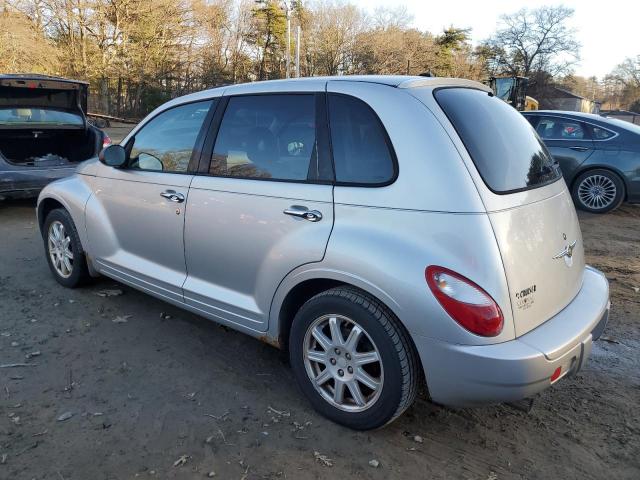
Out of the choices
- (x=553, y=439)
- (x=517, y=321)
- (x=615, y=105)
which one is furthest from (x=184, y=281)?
(x=615, y=105)

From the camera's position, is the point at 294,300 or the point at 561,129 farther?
the point at 561,129

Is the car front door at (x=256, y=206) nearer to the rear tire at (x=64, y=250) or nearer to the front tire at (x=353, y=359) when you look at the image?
the front tire at (x=353, y=359)

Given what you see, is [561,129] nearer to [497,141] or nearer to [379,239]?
[497,141]

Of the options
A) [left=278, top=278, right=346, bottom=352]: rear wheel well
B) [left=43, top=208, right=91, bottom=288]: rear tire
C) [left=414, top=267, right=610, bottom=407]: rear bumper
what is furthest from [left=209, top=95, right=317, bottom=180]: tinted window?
[left=43, top=208, right=91, bottom=288]: rear tire

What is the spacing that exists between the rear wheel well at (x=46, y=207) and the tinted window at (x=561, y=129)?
720 cm

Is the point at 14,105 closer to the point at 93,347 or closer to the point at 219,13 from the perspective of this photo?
the point at 93,347

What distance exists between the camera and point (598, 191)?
312 inches

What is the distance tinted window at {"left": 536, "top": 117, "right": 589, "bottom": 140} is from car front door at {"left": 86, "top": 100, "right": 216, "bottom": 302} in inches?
264

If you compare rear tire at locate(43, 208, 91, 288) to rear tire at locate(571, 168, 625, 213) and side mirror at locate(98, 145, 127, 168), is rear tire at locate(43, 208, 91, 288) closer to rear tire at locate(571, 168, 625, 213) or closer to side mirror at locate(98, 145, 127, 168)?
side mirror at locate(98, 145, 127, 168)

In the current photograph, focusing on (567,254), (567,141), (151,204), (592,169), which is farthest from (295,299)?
(567,141)

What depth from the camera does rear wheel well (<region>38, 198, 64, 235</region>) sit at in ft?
14.9

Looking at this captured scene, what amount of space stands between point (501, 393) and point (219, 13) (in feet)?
150

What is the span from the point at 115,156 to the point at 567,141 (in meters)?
7.17

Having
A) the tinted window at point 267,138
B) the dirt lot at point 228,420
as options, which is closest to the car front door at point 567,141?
the dirt lot at point 228,420
